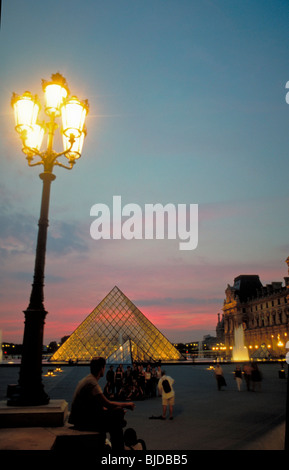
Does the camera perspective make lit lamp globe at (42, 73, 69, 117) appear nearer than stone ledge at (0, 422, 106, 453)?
No

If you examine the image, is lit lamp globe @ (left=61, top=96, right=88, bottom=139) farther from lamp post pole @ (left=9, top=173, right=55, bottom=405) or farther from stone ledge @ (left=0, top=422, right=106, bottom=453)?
stone ledge @ (left=0, top=422, right=106, bottom=453)

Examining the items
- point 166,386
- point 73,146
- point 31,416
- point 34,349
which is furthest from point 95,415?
point 166,386

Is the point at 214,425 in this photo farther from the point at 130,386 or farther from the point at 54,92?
the point at 54,92

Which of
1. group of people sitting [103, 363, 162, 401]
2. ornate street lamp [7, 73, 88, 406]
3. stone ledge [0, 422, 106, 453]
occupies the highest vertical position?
ornate street lamp [7, 73, 88, 406]

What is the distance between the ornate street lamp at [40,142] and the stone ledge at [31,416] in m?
0.29

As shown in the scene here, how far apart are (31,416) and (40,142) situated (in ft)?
15.7

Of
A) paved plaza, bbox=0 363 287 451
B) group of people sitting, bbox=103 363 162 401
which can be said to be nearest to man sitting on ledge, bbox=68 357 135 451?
paved plaza, bbox=0 363 287 451

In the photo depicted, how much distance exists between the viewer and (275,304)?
7606 centimetres

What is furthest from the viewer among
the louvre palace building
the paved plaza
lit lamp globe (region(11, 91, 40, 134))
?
the louvre palace building

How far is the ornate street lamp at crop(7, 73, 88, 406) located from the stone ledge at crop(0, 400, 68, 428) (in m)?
0.29

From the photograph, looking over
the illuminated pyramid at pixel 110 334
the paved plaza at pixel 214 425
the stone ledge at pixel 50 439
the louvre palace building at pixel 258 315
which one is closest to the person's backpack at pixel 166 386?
the paved plaza at pixel 214 425

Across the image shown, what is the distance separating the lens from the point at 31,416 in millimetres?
4953

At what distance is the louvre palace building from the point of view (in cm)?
7094
